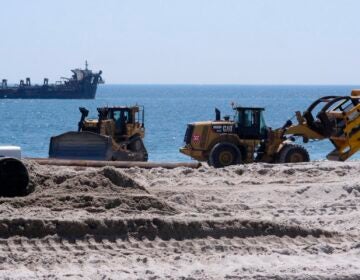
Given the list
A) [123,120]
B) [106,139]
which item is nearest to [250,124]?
[106,139]

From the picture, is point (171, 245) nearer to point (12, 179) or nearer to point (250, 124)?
point (12, 179)

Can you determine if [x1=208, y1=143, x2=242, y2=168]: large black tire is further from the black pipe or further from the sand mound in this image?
the black pipe

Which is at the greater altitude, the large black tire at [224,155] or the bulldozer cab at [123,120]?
the bulldozer cab at [123,120]

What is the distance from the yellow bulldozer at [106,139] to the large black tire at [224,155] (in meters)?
3.21

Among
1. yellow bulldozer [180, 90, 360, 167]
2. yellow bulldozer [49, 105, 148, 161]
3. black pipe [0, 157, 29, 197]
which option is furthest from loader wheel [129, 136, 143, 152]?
black pipe [0, 157, 29, 197]

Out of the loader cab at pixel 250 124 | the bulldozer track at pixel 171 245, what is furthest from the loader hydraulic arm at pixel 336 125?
the bulldozer track at pixel 171 245

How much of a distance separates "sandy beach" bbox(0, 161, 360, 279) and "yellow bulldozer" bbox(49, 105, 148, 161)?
31.9 ft

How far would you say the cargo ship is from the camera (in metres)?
111

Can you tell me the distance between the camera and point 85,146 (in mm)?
25047

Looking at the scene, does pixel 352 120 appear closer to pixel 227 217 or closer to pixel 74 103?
pixel 227 217

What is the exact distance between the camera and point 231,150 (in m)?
23.1

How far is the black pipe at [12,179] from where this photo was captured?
1365 cm

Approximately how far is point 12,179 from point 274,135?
10.7 m

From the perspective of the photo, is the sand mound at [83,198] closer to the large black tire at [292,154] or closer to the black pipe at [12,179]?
the black pipe at [12,179]
